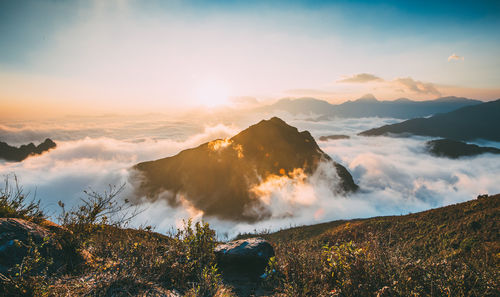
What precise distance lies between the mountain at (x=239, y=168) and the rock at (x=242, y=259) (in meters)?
129

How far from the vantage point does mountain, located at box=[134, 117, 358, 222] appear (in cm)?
13800

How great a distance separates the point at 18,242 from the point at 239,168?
13440cm

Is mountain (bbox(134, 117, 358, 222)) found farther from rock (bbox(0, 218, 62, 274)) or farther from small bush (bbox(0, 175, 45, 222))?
rock (bbox(0, 218, 62, 274))

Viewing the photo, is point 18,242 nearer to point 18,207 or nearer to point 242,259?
point 18,207

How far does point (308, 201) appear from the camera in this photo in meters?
188

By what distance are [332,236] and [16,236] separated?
1909 inches

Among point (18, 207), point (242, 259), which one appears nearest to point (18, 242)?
point (18, 207)

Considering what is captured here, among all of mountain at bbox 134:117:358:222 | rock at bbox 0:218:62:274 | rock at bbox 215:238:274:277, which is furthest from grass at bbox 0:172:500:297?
mountain at bbox 134:117:358:222

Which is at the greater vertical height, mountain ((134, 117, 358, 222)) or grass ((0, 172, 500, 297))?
grass ((0, 172, 500, 297))

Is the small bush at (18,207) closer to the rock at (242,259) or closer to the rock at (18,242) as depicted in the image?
the rock at (18,242)

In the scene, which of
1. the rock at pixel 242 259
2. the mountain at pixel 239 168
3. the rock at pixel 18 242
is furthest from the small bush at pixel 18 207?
the mountain at pixel 239 168

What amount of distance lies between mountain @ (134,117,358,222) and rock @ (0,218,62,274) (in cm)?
13236

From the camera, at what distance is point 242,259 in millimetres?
7949

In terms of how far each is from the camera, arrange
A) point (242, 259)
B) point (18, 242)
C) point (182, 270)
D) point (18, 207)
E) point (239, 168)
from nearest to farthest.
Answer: point (18, 242), point (182, 270), point (18, 207), point (242, 259), point (239, 168)
